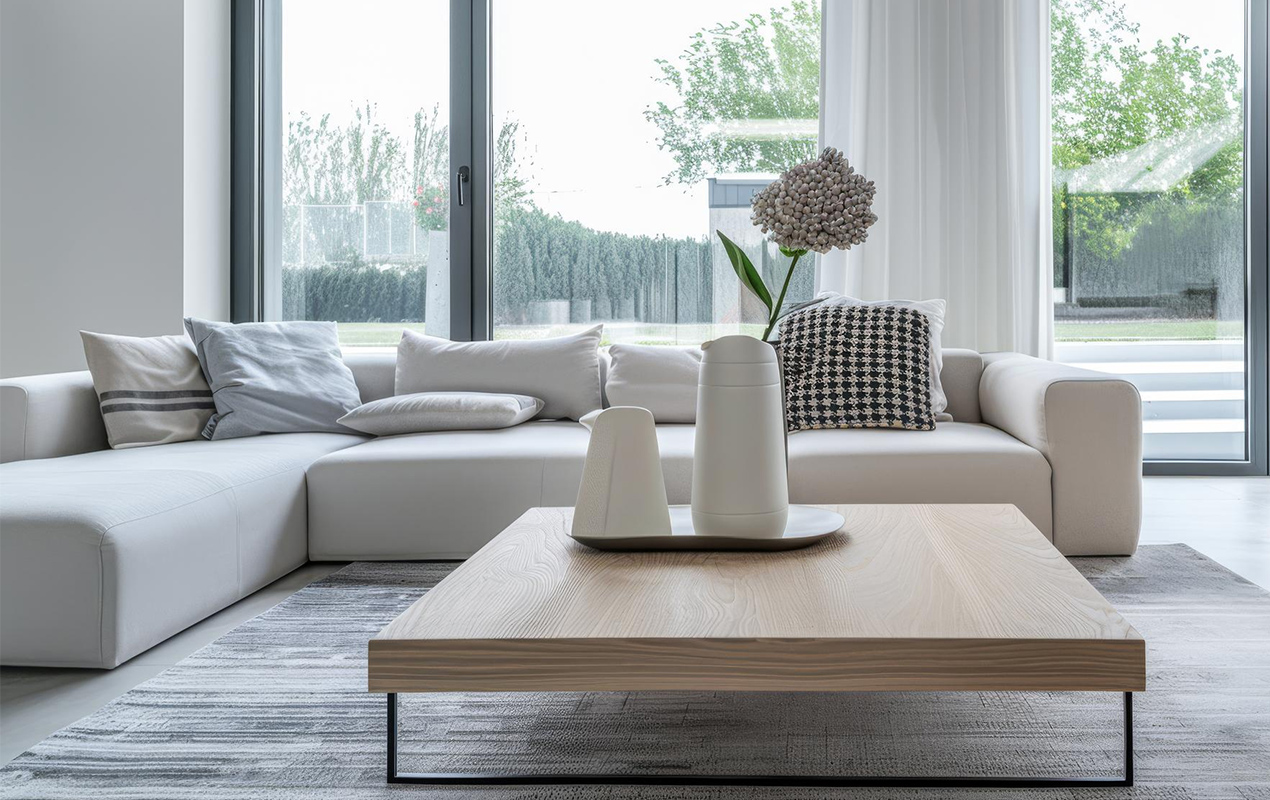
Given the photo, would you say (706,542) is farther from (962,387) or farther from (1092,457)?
(962,387)

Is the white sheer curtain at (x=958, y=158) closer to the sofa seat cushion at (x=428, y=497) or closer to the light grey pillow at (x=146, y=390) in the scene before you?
the sofa seat cushion at (x=428, y=497)

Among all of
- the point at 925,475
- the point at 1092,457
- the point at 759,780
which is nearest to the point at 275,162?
the point at 925,475

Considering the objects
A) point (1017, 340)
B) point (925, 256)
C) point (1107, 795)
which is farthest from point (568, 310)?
point (1107, 795)

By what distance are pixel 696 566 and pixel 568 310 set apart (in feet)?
10.3

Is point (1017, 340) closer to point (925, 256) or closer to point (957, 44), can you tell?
point (925, 256)

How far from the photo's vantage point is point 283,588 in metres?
2.68

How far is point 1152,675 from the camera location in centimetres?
189

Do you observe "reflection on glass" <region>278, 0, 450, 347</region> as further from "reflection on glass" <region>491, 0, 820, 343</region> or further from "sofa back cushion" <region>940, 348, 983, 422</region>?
"sofa back cushion" <region>940, 348, 983, 422</region>

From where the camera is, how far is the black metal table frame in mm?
1415

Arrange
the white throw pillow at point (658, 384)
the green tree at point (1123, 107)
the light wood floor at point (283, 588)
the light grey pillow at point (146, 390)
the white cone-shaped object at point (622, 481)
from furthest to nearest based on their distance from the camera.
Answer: the green tree at point (1123, 107) → the white throw pillow at point (658, 384) → the light grey pillow at point (146, 390) → the light wood floor at point (283, 588) → the white cone-shaped object at point (622, 481)

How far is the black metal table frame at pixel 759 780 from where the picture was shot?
4.64ft

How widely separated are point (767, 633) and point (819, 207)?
2.66 feet

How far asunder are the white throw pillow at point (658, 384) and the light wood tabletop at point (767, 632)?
73.9 inches

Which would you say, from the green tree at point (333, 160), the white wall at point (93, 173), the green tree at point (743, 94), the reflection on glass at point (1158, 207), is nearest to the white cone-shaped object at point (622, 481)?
the green tree at point (743, 94)
